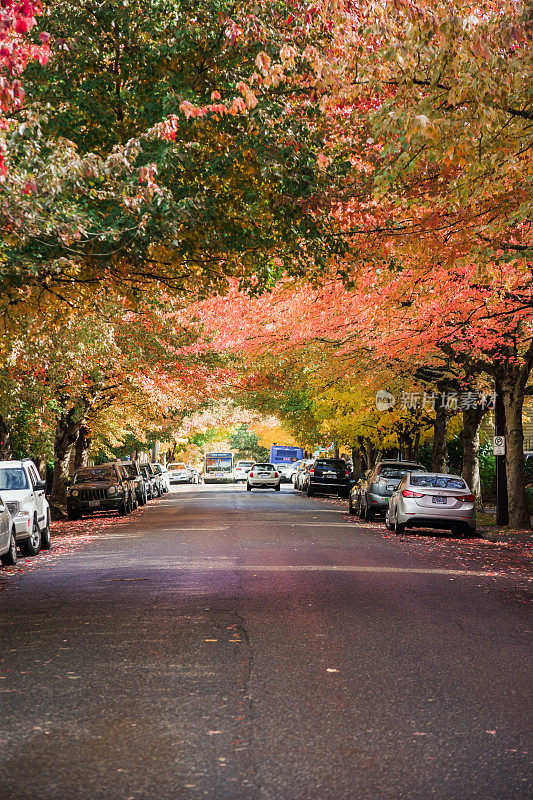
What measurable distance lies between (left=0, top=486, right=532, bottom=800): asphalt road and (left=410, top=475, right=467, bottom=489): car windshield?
7528 mm

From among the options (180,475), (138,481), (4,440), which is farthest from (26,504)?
(180,475)

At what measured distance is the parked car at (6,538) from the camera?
593 inches

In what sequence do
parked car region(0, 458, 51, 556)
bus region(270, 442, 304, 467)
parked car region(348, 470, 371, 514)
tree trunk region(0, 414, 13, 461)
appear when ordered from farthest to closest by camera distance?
bus region(270, 442, 304, 467)
parked car region(348, 470, 371, 514)
tree trunk region(0, 414, 13, 461)
parked car region(0, 458, 51, 556)

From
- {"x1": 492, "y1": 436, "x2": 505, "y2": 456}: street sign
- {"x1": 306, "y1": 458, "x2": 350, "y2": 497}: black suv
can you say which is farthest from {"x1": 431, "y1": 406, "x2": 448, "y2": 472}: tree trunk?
{"x1": 306, "y1": 458, "x2": 350, "y2": 497}: black suv

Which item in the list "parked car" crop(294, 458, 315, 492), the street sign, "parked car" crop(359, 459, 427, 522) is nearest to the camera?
the street sign

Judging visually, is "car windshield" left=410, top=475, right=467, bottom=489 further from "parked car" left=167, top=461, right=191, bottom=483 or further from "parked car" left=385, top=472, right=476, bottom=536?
"parked car" left=167, top=461, right=191, bottom=483

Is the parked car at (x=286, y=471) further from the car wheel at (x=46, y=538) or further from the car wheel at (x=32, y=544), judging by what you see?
the car wheel at (x=32, y=544)

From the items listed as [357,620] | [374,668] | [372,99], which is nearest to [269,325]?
[372,99]

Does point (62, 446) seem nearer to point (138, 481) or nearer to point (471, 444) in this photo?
point (138, 481)

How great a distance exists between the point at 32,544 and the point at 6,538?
270 centimetres

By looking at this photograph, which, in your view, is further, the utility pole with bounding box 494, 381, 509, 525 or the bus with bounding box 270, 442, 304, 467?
the bus with bounding box 270, 442, 304, 467

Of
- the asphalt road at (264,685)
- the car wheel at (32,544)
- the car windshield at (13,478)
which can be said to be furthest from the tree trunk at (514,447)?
the car windshield at (13,478)

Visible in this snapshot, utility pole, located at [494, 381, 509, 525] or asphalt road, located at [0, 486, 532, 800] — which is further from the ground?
utility pole, located at [494, 381, 509, 525]

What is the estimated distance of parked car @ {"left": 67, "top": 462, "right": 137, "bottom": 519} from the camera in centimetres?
3056
